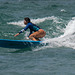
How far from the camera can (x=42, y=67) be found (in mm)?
9375

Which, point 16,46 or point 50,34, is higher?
point 16,46

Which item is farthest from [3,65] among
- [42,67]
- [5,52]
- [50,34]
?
[50,34]

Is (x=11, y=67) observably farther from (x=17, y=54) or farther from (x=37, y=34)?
(x=37, y=34)

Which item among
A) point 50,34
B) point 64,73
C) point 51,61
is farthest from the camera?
point 50,34

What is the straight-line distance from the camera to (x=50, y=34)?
701 inches

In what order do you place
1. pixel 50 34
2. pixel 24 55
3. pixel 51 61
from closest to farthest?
pixel 51 61 → pixel 24 55 → pixel 50 34

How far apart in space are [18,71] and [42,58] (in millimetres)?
1853

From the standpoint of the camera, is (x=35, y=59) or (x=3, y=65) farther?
(x=35, y=59)

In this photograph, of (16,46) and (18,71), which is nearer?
(18,71)

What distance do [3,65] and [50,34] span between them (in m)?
8.57

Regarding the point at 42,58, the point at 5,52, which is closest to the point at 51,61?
the point at 42,58

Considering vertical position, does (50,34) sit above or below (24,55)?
below

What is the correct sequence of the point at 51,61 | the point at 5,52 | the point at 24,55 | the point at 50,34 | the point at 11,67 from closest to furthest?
the point at 11,67
the point at 51,61
the point at 24,55
the point at 5,52
the point at 50,34

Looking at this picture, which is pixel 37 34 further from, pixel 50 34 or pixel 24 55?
pixel 50 34
